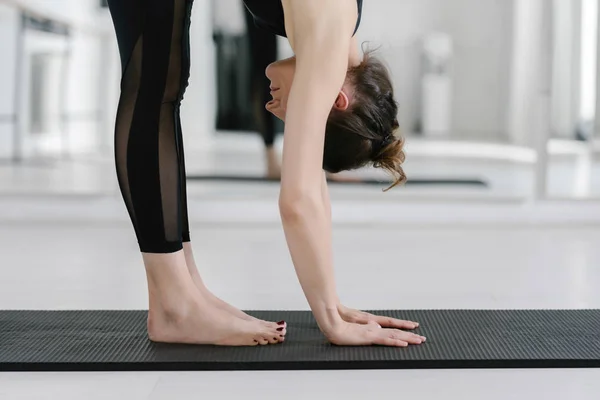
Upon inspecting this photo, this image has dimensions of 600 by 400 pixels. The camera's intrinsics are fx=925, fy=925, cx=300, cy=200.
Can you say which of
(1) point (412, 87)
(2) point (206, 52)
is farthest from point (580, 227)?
(2) point (206, 52)

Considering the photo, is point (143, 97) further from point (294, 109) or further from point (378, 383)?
point (378, 383)

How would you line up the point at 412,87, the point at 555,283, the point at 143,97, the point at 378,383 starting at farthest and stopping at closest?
the point at 412,87 < the point at 555,283 < the point at 143,97 < the point at 378,383

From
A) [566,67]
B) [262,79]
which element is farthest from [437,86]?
[262,79]

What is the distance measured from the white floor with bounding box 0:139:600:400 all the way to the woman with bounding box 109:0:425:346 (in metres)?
0.20

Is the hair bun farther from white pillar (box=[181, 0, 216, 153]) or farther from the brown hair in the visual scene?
white pillar (box=[181, 0, 216, 153])

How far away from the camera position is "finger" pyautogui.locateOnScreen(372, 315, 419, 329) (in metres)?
2.04

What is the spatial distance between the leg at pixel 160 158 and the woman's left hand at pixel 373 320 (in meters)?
0.20

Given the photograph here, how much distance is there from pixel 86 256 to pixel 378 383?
1729 mm

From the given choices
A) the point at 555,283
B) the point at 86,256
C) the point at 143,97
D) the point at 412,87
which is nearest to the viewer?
the point at 143,97

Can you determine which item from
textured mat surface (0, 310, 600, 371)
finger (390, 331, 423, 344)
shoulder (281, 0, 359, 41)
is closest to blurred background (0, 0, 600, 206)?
textured mat surface (0, 310, 600, 371)

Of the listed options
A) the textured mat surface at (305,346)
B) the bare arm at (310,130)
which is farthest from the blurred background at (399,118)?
the bare arm at (310,130)

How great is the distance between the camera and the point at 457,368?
1746 mm

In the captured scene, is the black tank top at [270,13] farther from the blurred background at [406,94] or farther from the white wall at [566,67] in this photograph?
the white wall at [566,67]

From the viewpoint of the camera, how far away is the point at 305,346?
188 cm
